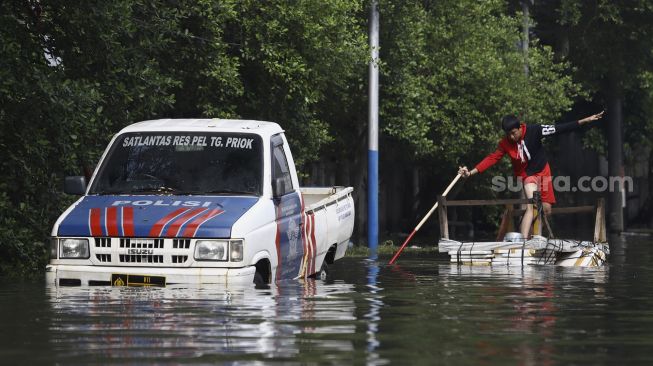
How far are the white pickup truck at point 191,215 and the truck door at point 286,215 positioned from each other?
0.01 meters

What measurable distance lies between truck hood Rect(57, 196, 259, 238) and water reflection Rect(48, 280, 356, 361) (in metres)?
0.47

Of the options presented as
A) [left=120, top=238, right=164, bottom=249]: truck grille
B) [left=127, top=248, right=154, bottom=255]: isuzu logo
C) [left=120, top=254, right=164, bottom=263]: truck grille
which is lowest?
[left=120, top=254, right=164, bottom=263]: truck grille

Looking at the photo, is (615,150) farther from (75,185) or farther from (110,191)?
(75,185)

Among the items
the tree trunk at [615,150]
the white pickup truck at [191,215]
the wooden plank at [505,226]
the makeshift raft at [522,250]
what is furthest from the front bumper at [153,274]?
the tree trunk at [615,150]

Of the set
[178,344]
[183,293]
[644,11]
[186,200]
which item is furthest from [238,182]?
[644,11]

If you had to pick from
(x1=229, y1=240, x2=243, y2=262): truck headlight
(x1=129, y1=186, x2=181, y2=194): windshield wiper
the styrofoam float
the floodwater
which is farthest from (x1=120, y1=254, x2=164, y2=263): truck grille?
the styrofoam float

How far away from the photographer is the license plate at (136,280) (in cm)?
1325

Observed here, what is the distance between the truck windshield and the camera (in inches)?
571

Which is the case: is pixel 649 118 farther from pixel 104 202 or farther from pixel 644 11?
pixel 104 202

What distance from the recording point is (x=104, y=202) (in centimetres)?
1405

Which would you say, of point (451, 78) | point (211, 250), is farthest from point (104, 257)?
point (451, 78)

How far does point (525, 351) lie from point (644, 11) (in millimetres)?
31170

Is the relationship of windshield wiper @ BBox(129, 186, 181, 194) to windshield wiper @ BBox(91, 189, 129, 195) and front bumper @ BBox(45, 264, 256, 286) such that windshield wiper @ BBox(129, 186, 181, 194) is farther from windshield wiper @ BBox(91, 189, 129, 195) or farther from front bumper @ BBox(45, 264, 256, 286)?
front bumper @ BBox(45, 264, 256, 286)

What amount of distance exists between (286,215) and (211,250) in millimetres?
1573
